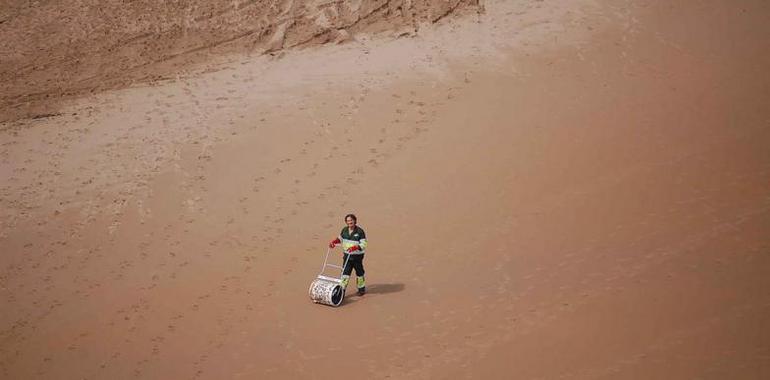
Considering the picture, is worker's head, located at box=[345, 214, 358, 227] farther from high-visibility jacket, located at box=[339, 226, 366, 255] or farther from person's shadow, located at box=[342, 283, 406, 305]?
person's shadow, located at box=[342, 283, 406, 305]

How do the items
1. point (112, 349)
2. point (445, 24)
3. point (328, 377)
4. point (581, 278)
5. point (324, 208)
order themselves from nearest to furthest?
point (328, 377) < point (112, 349) < point (581, 278) < point (324, 208) < point (445, 24)

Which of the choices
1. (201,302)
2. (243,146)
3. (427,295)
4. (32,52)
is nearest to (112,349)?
(201,302)

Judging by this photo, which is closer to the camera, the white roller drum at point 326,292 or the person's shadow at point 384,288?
the white roller drum at point 326,292

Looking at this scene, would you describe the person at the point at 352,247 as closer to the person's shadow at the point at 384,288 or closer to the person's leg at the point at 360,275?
the person's leg at the point at 360,275

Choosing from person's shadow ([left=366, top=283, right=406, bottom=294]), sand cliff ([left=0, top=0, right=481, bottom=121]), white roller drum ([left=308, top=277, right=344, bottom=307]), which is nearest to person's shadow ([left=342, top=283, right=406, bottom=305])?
person's shadow ([left=366, top=283, right=406, bottom=294])

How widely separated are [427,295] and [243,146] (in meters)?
5.74

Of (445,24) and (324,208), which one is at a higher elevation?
(445,24)

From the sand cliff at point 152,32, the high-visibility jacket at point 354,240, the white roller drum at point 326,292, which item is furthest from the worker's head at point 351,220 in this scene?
the sand cliff at point 152,32

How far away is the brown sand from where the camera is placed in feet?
32.9

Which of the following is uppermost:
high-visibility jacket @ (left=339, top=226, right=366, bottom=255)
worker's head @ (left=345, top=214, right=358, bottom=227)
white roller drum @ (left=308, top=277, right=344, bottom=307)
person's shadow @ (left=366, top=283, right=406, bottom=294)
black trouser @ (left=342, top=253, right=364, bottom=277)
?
worker's head @ (left=345, top=214, right=358, bottom=227)

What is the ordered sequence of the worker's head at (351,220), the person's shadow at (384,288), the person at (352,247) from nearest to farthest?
the worker's head at (351,220) < the person at (352,247) < the person's shadow at (384,288)

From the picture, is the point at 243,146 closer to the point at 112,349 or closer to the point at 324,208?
the point at 324,208

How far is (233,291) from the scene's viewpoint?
38.1 ft

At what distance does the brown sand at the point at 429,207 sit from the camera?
10031 mm
